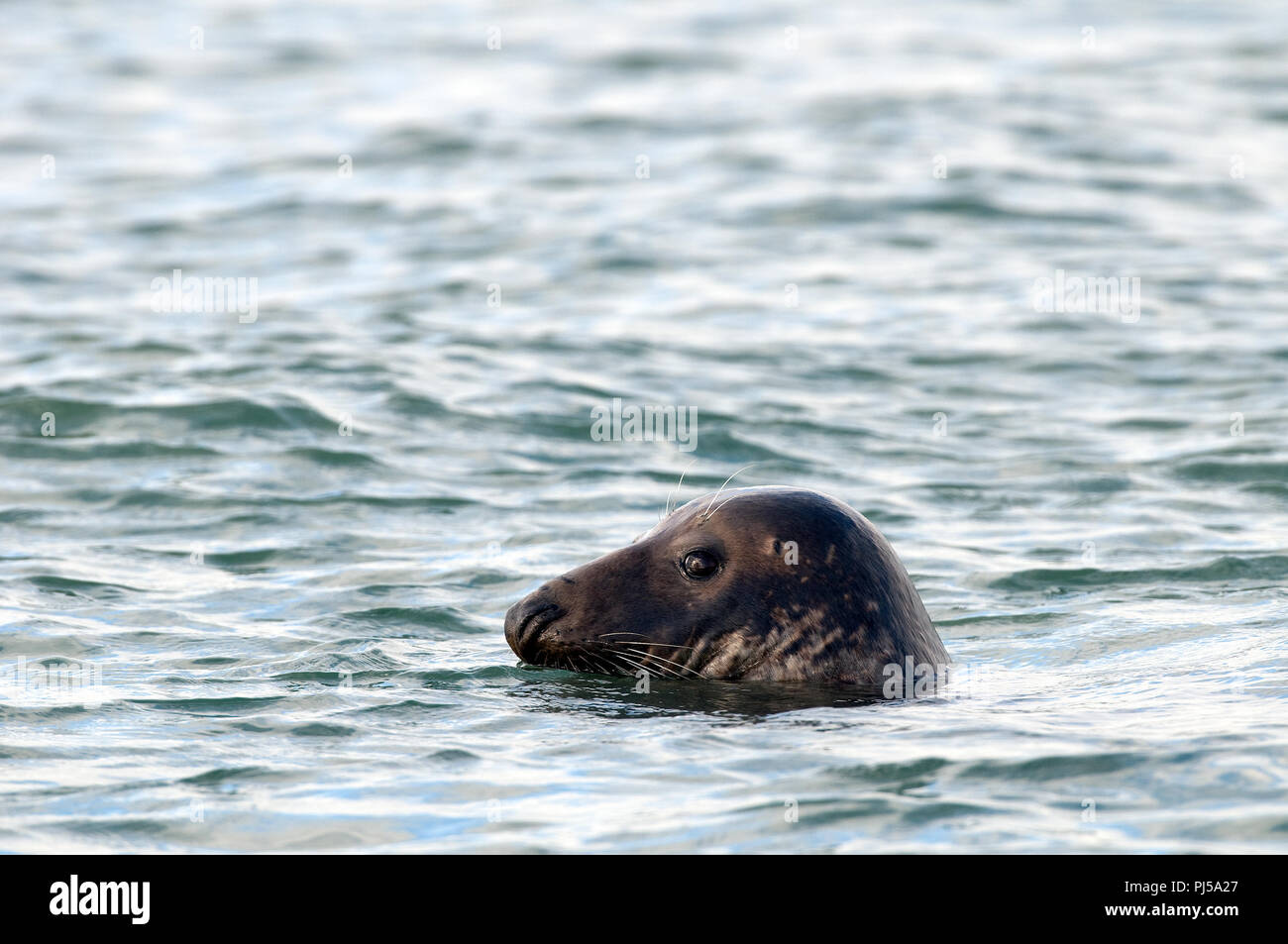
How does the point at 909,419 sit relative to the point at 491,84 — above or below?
below

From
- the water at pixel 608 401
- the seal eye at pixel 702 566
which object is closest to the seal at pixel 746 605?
the seal eye at pixel 702 566

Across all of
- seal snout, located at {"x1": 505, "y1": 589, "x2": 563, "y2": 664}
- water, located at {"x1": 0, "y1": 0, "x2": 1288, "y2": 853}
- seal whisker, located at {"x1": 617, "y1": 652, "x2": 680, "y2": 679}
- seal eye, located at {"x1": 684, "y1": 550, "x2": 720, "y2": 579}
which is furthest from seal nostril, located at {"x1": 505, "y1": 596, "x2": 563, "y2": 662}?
seal eye, located at {"x1": 684, "y1": 550, "x2": 720, "y2": 579}

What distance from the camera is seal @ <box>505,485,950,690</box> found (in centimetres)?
850

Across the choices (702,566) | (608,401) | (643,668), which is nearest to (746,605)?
(702,566)

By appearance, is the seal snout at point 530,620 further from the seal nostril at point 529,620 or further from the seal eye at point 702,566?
the seal eye at point 702,566

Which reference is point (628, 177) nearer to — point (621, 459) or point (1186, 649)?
point (621, 459)

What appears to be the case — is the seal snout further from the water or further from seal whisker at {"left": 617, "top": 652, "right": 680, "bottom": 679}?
seal whisker at {"left": 617, "top": 652, "right": 680, "bottom": 679}

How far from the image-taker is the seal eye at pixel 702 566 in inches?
339

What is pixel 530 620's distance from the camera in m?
8.73

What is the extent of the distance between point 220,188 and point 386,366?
9.17 metres

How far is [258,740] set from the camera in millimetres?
7957

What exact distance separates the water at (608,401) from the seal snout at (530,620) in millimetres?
205

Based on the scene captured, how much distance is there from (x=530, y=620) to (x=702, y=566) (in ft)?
2.67

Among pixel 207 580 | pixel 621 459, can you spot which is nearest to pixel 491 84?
pixel 621 459
